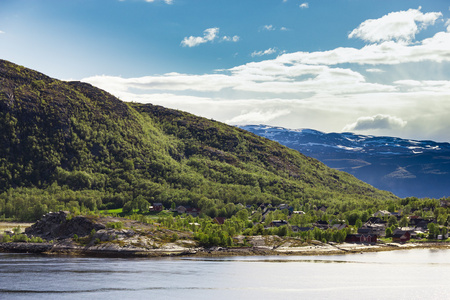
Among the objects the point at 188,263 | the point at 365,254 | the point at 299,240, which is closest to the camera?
the point at 188,263

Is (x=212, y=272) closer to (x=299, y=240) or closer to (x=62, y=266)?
(x=62, y=266)

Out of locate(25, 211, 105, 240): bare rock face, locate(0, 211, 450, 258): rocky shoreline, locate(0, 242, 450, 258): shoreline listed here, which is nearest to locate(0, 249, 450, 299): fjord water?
locate(0, 242, 450, 258): shoreline

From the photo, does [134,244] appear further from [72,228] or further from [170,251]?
[72,228]

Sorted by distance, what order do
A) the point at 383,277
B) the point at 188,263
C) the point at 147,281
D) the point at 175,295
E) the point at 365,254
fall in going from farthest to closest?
the point at 365,254
the point at 188,263
the point at 383,277
the point at 147,281
the point at 175,295

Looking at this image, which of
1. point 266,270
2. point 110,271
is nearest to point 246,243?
point 266,270

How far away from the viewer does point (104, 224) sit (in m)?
192

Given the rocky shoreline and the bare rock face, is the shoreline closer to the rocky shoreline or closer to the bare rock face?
the rocky shoreline

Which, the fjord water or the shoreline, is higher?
the fjord water

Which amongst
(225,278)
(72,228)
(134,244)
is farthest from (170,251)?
(225,278)

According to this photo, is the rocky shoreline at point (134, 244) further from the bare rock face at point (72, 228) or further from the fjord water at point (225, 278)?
the fjord water at point (225, 278)

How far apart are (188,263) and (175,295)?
152ft

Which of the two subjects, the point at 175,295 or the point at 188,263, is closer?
the point at 175,295

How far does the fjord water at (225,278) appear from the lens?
107m

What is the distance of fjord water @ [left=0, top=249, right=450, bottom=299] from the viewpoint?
107m
